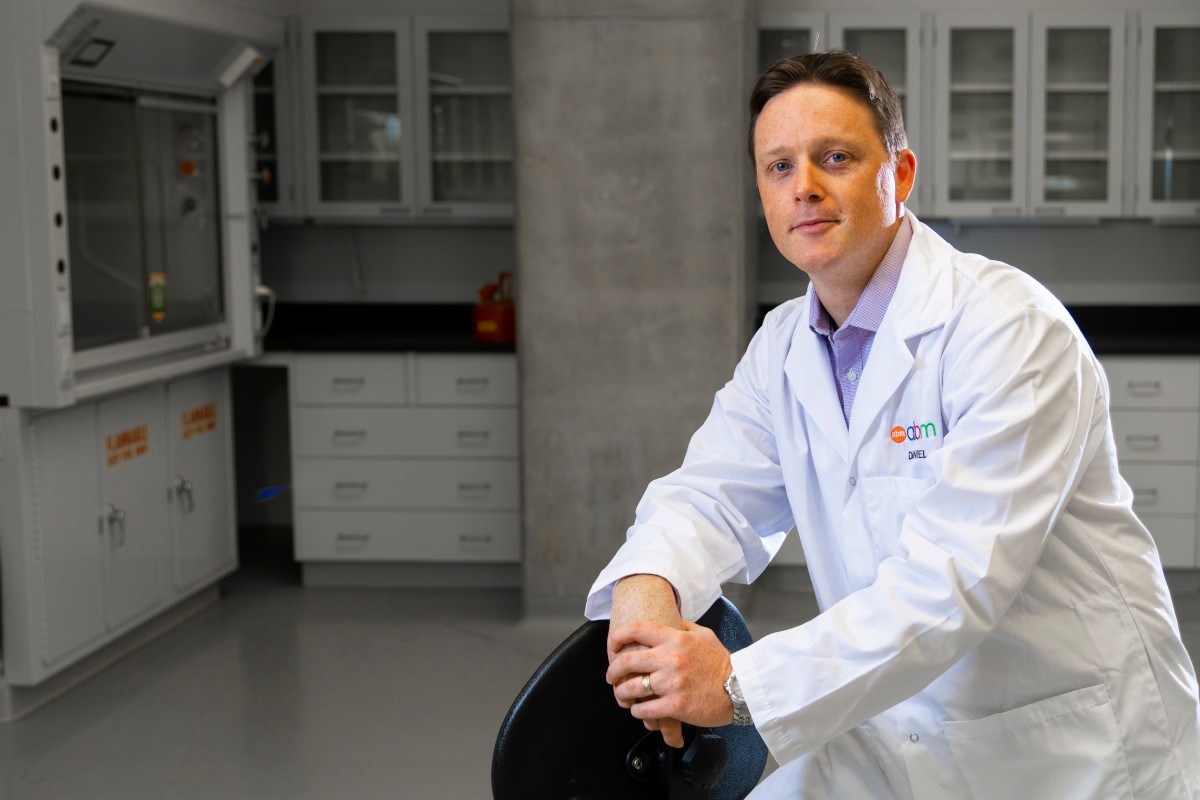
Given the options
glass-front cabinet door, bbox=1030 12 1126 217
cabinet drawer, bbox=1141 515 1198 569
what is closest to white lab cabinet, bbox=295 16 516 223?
glass-front cabinet door, bbox=1030 12 1126 217

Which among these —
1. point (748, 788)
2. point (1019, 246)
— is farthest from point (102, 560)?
point (1019, 246)

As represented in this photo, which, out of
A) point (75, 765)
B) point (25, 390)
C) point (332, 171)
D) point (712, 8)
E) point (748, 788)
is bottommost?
point (75, 765)

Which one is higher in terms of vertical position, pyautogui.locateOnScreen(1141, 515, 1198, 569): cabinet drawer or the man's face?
the man's face

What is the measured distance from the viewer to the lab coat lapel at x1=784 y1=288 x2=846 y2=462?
155cm

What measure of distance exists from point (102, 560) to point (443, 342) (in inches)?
54.8

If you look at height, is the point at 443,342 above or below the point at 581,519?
above

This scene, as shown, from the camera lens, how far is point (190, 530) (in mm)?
4215

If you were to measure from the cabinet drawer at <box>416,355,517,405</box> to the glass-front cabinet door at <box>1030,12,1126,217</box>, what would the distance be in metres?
2.00

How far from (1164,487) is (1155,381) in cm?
36

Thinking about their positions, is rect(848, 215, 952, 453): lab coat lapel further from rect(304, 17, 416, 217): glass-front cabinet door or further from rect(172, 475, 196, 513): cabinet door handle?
rect(304, 17, 416, 217): glass-front cabinet door

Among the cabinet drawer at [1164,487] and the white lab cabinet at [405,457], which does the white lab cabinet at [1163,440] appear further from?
the white lab cabinet at [405,457]

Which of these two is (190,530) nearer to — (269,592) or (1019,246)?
(269,592)

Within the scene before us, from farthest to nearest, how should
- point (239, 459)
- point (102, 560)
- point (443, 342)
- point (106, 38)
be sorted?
1. point (239, 459)
2. point (443, 342)
3. point (102, 560)
4. point (106, 38)

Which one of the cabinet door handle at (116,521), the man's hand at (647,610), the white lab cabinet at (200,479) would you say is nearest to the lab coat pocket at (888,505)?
the man's hand at (647,610)
